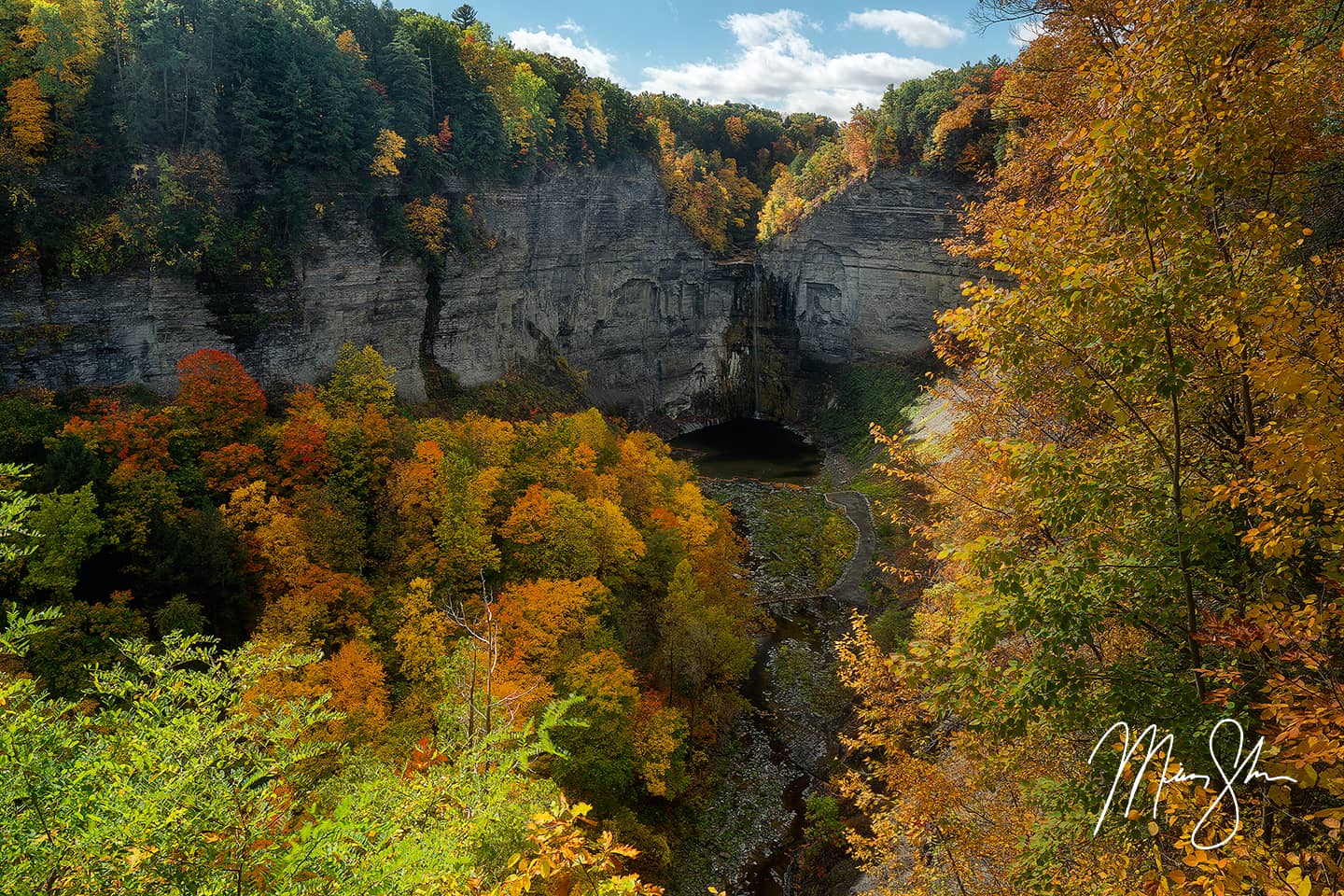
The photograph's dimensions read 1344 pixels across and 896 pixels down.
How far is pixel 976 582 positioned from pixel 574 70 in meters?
59.8

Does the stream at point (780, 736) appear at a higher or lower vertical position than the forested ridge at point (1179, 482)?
lower

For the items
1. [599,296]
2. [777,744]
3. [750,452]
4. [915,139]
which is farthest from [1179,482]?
[915,139]

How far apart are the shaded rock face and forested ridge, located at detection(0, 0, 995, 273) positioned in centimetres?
142

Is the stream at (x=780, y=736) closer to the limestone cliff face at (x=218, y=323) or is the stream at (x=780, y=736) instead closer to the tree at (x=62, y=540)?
the tree at (x=62, y=540)

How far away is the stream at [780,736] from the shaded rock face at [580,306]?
2135cm

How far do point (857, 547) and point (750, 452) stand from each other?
23.6 metres

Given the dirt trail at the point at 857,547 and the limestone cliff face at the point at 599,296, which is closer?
the dirt trail at the point at 857,547

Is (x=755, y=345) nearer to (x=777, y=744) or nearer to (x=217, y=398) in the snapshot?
(x=777, y=744)

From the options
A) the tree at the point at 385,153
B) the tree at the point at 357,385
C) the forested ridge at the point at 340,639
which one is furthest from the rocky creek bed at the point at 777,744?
the tree at the point at 385,153

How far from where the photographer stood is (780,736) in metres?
26.2

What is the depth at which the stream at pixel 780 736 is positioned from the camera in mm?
20750

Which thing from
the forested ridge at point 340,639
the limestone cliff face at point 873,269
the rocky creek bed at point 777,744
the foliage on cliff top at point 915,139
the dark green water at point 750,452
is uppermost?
the foliage on cliff top at point 915,139

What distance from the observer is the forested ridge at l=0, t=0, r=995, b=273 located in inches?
1061

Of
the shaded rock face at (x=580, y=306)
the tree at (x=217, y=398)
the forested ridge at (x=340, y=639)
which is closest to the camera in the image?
the forested ridge at (x=340, y=639)
